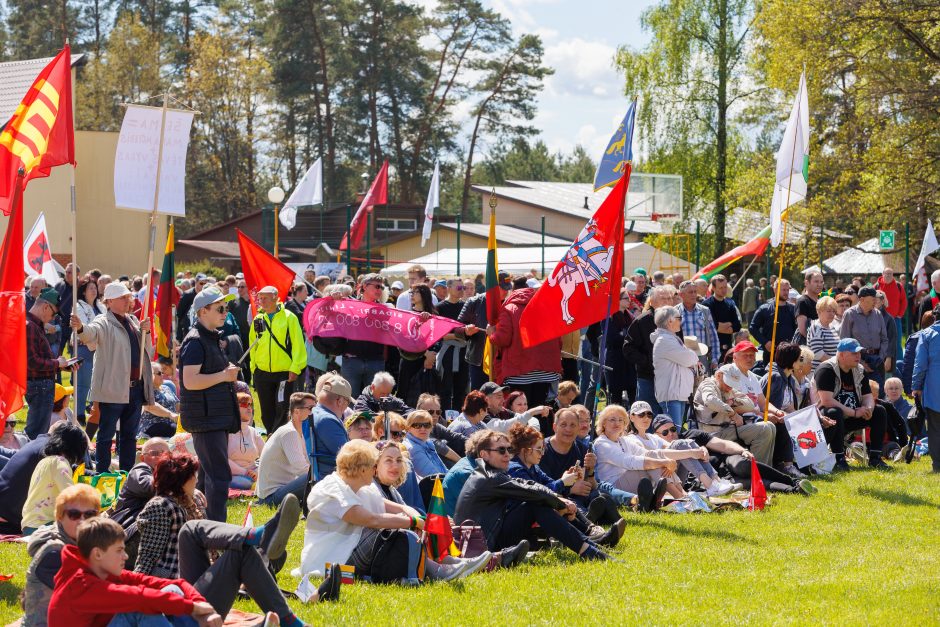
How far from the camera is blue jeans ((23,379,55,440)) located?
1109cm

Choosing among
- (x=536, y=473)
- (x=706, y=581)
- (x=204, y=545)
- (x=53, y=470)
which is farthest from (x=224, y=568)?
(x=536, y=473)

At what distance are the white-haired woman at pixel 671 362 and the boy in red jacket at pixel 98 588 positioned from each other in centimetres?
771

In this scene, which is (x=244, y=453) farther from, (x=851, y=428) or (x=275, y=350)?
(x=851, y=428)

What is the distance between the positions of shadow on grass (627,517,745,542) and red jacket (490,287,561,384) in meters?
→ 2.57

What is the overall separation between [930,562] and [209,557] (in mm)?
5365

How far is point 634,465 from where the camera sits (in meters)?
10.6

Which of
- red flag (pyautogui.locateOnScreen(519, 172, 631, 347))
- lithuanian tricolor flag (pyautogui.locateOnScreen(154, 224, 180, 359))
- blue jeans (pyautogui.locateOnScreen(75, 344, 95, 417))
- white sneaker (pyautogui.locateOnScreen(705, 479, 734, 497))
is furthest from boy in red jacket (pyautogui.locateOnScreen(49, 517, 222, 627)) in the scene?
blue jeans (pyautogui.locateOnScreen(75, 344, 95, 417))

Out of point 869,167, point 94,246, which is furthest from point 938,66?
point 94,246

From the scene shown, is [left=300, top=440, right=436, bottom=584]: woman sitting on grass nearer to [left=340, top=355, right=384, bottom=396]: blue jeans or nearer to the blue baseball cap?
[left=340, top=355, right=384, bottom=396]: blue jeans

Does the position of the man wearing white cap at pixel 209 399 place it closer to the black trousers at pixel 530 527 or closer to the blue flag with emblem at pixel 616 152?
the black trousers at pixel 530 527

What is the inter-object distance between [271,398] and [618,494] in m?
4.57

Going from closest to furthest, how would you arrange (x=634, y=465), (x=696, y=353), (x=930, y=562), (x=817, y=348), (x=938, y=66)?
(x=930, y=562)
(x=634, y=465)
(x=696, y=353)
(x=817, y=348)
(x=938, y=66)

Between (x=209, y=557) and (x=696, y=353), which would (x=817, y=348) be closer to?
(x=696, y=353)

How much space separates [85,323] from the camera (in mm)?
15031
